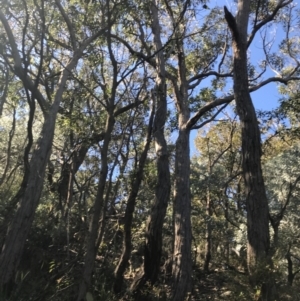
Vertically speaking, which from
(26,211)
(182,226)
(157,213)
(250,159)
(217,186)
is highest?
(217,186)

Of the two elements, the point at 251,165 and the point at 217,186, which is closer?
the point at 251,165

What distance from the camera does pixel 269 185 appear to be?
16500 mm

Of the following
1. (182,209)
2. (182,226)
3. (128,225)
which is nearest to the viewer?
(128,225)

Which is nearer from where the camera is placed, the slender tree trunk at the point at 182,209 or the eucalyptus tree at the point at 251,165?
the eucalyptus tree at the point at 251,165

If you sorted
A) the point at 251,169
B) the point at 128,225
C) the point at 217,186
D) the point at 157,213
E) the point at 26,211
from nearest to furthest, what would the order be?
the point at 251,169 < the point at 26,211 < the point at 128,225 < the point at 157,213 < the point at 217,186

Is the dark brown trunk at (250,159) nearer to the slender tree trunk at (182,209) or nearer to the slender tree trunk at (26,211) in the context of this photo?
the slender tree trunk at (182,209)

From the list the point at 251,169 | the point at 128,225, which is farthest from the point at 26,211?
the point at 251,169

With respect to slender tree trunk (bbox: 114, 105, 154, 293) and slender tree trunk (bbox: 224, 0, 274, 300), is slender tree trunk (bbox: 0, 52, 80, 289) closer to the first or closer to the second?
slender tree trunk (bbox: 114, 105, 154, 293)

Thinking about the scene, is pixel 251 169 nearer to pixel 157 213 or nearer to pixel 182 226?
pixel 157 213

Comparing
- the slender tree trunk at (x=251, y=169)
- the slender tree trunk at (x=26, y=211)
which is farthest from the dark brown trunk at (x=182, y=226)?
the slender tree trunk at (x=26, y=211)

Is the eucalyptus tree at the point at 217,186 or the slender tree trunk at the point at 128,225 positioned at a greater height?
the eucalyptus tree at the point at 217,186

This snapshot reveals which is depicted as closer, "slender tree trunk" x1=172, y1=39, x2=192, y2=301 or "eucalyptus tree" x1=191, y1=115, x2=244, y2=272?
"slender tree trunk" x1=172, y1=39, x2=192, y2=301

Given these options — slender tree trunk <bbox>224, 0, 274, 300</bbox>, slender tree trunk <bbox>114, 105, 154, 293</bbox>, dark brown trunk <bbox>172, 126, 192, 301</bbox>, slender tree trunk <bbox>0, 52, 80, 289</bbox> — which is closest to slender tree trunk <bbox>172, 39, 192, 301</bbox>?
dark brown trunk <bbox>172, 126, 192, 301</bbox>

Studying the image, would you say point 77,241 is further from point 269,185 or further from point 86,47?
point 269,185
